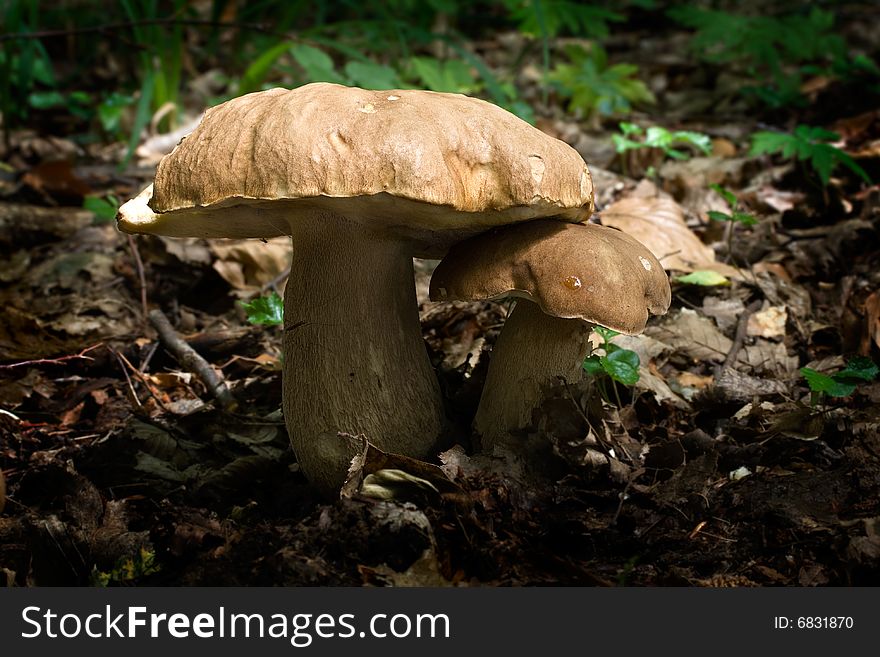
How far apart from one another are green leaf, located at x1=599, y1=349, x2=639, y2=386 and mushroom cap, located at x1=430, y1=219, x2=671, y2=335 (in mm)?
327

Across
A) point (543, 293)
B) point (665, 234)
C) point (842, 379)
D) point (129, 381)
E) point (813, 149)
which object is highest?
point (813, 149)

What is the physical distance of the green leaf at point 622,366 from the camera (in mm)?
2332

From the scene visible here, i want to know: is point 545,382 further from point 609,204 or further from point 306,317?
point 609,204

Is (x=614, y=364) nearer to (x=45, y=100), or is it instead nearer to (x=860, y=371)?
(x=860, y=371)

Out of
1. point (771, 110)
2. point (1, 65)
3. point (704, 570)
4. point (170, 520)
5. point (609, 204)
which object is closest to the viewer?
point (704, 570)

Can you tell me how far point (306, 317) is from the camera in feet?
7.41

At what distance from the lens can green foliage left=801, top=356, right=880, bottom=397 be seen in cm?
221

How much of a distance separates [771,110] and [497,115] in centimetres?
520

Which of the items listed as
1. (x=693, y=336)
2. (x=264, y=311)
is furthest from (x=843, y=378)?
(x=264, y=311)

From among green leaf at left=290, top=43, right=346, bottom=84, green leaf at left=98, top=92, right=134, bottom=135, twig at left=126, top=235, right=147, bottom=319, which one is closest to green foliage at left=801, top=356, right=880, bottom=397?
twig at left=126, top=235, right=147, bottom=319

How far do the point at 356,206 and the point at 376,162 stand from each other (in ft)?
0.73

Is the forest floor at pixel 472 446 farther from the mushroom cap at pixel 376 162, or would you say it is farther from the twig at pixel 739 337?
the mushroom cap at pixel 376 162

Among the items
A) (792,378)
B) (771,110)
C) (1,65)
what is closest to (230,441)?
(792,378)

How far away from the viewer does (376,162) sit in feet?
5.40
